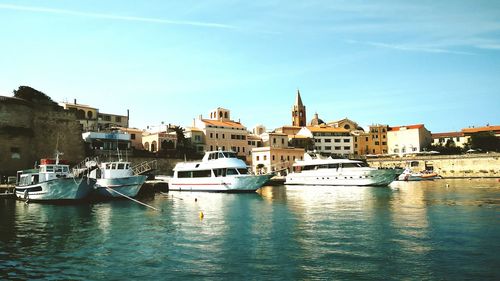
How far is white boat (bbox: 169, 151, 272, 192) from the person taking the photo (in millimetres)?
37812

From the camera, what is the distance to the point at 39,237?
15648 millimetres

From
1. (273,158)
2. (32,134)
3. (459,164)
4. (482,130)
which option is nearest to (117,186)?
(32,134)

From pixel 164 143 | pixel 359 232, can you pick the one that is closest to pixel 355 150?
pixel 164 143

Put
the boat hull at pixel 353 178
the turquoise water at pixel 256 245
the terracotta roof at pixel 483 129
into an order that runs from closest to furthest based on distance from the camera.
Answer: the turquoise water at pixel 256 245, the boat hull at pixel 353 178, the terracotta roof at pixel 483 129

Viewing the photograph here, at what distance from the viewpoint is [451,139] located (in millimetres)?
93750

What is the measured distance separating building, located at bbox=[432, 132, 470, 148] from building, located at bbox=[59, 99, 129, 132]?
242 ft

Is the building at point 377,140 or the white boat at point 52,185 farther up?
the building at point 377,140

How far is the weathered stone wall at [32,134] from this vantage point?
134 ft

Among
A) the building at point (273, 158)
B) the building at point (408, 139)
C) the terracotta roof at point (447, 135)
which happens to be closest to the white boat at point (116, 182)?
the building at point (273, 158)

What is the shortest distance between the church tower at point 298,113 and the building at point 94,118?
5588 centimetres

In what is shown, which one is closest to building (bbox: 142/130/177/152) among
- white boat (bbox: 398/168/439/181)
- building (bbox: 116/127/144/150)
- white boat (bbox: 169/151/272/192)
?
building (bbox: 116/127/144/150)

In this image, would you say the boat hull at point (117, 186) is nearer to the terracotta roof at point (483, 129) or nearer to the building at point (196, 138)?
the building at point (196, 138)

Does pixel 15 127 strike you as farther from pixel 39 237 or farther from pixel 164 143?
pixel 39 237

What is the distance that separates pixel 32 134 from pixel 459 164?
237 feet
